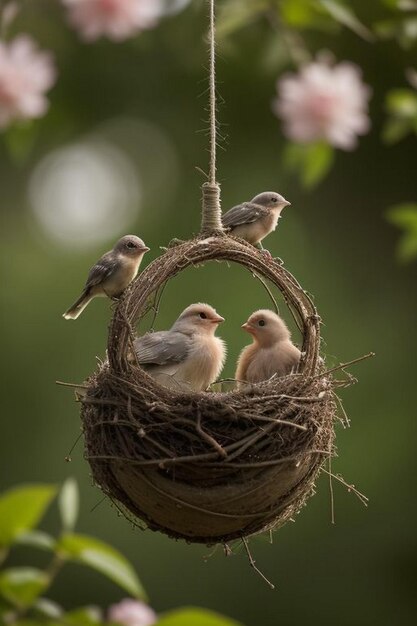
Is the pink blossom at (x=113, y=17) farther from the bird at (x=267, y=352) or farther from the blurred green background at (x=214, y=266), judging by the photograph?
the blurred green background at (x=214, y=266)

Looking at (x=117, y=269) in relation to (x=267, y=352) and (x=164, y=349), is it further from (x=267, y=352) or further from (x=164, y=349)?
(x=267, y=352)

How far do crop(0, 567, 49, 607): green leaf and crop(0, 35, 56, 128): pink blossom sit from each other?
1.12m

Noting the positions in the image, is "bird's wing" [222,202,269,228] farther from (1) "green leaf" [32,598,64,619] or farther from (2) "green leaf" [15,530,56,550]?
(1) "green leaf" [32,598,64,619]

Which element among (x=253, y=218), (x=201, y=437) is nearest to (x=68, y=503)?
(x=201, y=437)

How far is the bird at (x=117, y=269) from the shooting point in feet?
11.1

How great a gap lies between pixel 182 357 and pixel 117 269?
29 centimetres

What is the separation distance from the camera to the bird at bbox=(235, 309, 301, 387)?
11.3 ft

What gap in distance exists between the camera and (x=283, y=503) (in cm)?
317

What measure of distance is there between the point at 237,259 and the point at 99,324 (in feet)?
17.3

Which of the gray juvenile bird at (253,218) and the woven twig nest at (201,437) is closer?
the woven twig nest at (201,437)

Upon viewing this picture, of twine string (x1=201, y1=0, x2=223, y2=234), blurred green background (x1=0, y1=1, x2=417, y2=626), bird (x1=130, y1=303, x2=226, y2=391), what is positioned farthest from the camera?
blurred green background (x1=0, y1=1, x2=417, y2=626)

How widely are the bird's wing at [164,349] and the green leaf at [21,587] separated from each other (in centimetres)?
143

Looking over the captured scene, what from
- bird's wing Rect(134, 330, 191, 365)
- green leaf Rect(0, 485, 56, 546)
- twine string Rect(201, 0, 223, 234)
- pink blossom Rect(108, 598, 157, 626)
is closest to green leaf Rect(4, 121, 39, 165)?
twine string Rect(201, 0, 223, 234)

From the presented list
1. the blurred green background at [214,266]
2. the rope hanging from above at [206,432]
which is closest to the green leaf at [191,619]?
the rope hanging from above at [206,432]
